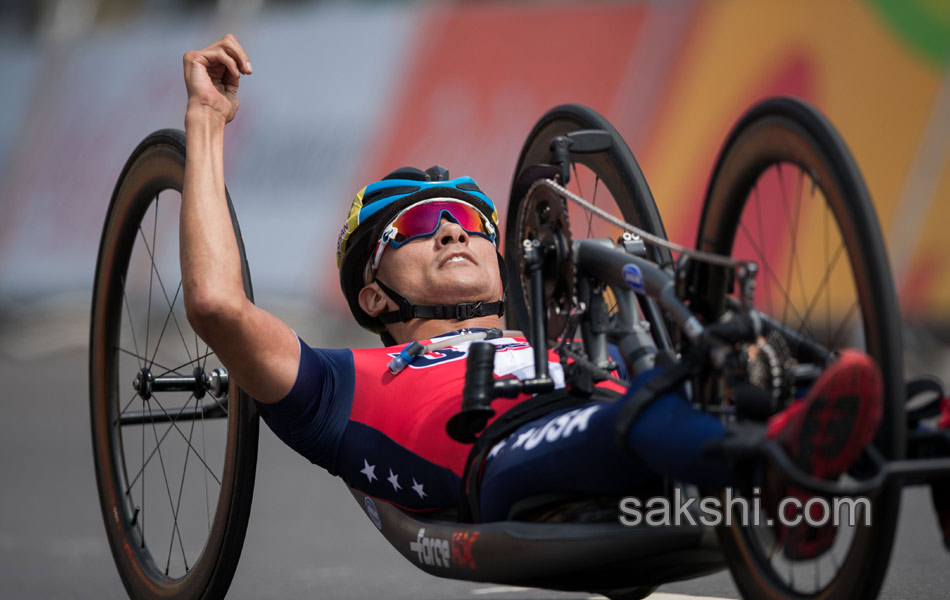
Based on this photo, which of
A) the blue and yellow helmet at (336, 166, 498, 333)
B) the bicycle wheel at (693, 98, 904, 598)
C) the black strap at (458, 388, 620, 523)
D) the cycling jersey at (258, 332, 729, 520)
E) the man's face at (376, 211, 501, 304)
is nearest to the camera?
the bicycle wheel at (693, 98, 904, 598)

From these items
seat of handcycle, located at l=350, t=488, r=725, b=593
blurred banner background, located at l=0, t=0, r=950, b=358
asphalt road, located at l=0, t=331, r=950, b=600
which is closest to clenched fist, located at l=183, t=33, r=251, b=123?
seat of handcycle, located at l=350, t=488, r=725, b=593

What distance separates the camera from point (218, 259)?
290cm

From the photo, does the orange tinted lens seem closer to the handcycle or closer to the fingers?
the handcycle

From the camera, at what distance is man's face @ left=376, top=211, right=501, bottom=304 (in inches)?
138

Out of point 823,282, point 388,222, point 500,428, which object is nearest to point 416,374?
point 500,428

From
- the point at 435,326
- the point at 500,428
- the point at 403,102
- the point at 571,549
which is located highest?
the point at 403,102

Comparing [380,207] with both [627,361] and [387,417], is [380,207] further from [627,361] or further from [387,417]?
[627,361]

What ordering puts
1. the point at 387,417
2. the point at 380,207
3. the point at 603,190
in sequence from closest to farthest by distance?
the point at 387,417 → the point at 380,207 → the point at 603,190

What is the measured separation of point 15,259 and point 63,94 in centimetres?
189

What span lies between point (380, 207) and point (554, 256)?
77cm

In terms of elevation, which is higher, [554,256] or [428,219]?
[428,219]

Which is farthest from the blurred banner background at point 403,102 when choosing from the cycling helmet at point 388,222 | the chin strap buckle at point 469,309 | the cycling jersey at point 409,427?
the cycling jersey at point 409,427

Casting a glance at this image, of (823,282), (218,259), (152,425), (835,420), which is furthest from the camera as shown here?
(152,425)

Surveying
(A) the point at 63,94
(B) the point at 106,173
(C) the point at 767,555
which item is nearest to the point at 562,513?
(C) the point at 767,555
